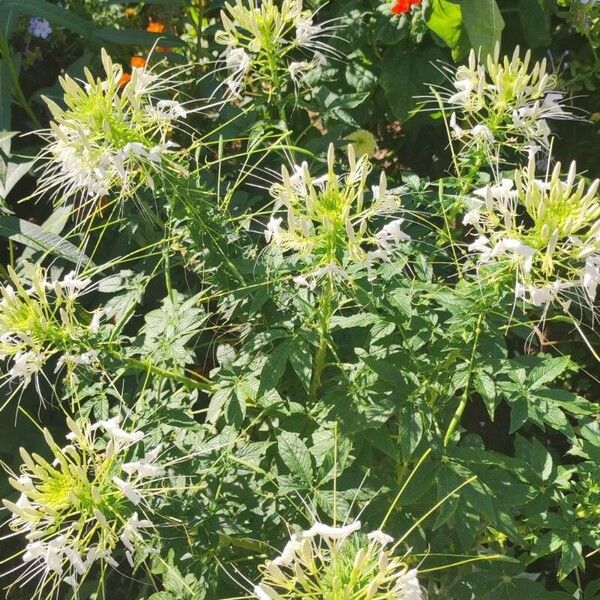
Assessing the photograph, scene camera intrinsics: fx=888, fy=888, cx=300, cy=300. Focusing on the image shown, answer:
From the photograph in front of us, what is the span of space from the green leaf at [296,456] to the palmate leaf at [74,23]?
1.02 metres

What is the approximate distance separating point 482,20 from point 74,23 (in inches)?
32.7

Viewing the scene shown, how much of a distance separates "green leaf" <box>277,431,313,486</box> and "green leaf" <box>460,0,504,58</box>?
2.51 ft

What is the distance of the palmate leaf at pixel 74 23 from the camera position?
177 centimetres

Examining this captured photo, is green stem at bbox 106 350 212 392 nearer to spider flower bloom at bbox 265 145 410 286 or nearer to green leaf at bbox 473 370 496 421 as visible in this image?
spider flower bloom at bbox 265 145 410 286

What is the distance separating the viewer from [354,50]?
1961mm

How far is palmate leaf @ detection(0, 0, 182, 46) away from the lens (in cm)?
177

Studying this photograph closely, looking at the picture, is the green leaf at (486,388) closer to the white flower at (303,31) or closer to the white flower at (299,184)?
the white flower at (299,184)

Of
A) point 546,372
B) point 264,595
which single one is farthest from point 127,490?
point 546,372

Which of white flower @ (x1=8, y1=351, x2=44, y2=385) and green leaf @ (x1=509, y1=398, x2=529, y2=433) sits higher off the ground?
white flower @ (x1=8, y1=351, x2=44, y2=385)

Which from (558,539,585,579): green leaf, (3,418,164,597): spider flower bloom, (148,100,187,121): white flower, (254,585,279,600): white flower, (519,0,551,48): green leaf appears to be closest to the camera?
(254,585,279,600): white flower

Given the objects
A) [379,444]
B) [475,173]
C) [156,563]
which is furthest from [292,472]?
[475,173]

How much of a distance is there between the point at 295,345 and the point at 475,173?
38 centimetres

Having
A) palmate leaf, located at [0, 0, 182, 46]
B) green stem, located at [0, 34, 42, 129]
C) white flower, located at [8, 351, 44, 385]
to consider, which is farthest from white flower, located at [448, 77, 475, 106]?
green stem, located at [0, 34, 42, 129]

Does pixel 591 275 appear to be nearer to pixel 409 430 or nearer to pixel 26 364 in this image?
pixel 409 430
